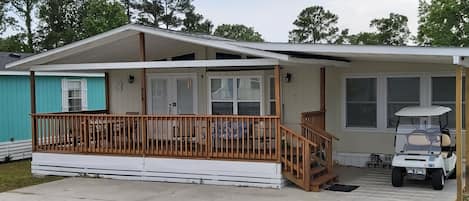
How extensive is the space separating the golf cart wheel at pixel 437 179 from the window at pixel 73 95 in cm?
1069

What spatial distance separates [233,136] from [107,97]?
16.1 ft

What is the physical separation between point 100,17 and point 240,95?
61.0 ft

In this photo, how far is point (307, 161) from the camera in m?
8.28

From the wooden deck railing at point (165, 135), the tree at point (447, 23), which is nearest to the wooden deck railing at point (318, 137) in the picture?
the wooden deck railing at point (165, 135)

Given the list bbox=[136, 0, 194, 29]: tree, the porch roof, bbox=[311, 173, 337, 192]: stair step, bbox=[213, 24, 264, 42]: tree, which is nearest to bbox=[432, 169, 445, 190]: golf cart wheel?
bbox=[311, 173, 337, 192]: stair step

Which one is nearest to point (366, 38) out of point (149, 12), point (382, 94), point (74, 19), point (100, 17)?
point (149, 12)

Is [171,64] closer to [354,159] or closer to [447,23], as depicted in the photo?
[354,159]

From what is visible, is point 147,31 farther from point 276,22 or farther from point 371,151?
point 276,22

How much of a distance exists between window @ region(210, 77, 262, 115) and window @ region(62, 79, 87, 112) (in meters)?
5.95

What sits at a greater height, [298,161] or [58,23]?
[58,23]

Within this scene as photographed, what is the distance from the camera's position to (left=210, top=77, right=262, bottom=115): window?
11094 millimetres

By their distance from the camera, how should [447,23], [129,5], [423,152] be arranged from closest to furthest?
[423,152] < [447,23] < [129,5]

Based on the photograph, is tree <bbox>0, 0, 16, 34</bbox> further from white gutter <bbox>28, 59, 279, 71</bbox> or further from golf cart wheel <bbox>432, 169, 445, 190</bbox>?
golf cart wheel <bbox>432, 169, 445, 190</bbox>

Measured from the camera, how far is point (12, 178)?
33.9ft
